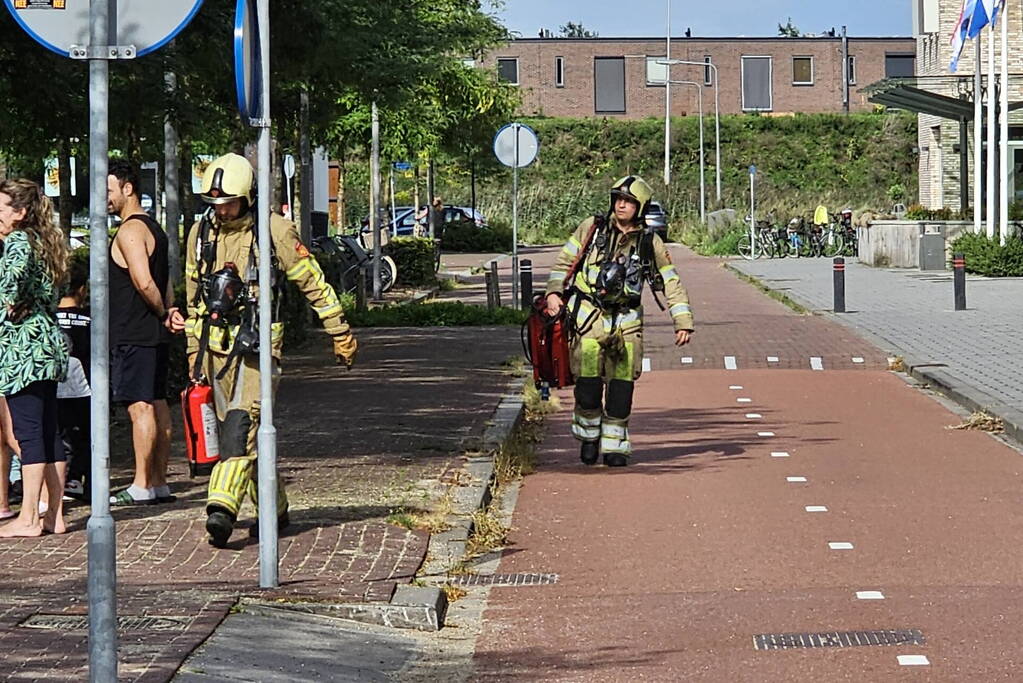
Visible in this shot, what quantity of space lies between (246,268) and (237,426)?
2.43ft

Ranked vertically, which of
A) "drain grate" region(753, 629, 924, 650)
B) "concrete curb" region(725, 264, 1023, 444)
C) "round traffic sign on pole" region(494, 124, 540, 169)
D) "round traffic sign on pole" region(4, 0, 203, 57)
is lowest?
"drain grate" region(753, 629, 924, 650)

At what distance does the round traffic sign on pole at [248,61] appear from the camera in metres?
7.01

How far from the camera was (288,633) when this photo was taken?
6.82 m

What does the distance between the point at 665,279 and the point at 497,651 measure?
16.4ft

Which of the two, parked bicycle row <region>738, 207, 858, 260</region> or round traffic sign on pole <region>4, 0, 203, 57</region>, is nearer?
round traffic sign on pole <region>4, 0, 203, 57</region>

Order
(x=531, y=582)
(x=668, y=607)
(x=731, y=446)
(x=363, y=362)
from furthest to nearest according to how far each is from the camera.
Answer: (x=363, y=362)
(x=731, y=446)
(x=531, y=582)
(x=668, y=607)

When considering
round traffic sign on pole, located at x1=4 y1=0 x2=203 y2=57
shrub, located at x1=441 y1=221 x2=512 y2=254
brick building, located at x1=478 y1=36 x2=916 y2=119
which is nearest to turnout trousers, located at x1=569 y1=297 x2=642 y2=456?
round traffic sign on pole, located at x1=4 y1=0 x2=203 y2=57

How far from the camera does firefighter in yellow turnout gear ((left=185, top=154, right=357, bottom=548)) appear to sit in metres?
8.37

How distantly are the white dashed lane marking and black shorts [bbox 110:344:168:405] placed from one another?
159 inches

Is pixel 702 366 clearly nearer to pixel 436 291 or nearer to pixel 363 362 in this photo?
pixel 363 362

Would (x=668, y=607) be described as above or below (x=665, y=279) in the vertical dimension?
below

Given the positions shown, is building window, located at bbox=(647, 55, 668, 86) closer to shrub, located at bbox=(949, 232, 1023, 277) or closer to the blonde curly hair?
shrub, located at bbox=(949, 232, 1023, 277)

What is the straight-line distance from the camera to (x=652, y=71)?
87.8 m

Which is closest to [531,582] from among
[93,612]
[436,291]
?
[93,612]
